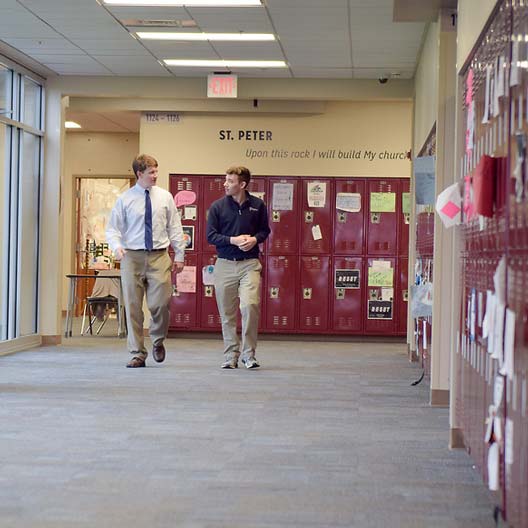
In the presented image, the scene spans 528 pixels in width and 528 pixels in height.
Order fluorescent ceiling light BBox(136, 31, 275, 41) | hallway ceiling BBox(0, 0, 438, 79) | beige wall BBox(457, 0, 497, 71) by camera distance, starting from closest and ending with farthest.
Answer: beige wall BBox(457, 0, 497, 71)
hallway ceiling BBox(0, 0, 438, 79)
fluorescent ceiling light BBox(136, 31, 275, 41)

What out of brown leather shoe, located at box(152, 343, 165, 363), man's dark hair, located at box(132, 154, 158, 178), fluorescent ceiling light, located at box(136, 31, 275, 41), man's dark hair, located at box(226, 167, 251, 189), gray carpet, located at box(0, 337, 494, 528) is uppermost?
fluorescent ceiling light, located at box(136, 31, 275, 41)

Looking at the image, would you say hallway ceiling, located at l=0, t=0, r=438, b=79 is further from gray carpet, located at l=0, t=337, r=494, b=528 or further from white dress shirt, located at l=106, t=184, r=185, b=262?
gray carpet, located at l=0, t=337, r=494, b=528

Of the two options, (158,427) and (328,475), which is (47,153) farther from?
(328,475)

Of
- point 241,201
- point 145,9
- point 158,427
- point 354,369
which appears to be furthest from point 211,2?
point 158,427

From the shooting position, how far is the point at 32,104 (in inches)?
406

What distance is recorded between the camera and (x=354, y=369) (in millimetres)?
8227

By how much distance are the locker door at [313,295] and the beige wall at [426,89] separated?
2.46 m

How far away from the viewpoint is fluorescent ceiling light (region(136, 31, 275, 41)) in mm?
8523

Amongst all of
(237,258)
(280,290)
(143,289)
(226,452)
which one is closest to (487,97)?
(226,452)

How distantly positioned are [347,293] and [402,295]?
25.9 inches

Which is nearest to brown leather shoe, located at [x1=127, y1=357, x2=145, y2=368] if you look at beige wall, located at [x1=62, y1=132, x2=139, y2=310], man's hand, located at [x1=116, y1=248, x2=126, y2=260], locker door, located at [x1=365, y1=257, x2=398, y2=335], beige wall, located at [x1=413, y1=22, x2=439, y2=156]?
man's hand, located at [x1=116, y1=248, x2=126, y2=260]

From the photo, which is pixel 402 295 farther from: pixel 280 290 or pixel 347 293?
pixel 280 290

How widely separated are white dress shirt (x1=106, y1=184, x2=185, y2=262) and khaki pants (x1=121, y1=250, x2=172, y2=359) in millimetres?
101

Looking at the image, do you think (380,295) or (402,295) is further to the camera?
(380,295)
